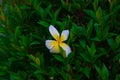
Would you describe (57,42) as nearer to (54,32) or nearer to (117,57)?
(54,32)

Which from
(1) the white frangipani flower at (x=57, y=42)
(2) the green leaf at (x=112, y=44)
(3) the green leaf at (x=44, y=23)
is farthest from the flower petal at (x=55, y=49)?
(2) the green leaf at (x=112, y=44)

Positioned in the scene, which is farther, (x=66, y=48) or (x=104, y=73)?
(x=66, y=48)

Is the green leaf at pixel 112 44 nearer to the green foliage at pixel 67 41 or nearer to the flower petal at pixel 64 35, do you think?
the green foliage at pixel 67 41

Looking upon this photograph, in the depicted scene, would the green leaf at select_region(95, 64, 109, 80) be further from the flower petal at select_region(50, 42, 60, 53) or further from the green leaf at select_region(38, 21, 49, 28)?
the green leaf at select_region(38, 21, 49, 28)

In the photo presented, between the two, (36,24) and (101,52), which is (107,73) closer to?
(101,52)

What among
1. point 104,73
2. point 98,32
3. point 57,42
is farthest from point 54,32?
point 104,73

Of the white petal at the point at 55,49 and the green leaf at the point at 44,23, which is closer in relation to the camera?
the white petal at the point at 55,49

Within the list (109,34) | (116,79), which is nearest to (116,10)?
(109,34)
